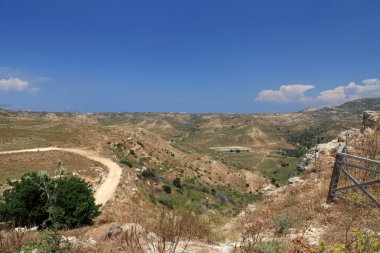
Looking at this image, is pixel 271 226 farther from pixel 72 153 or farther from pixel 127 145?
pixel 127 145

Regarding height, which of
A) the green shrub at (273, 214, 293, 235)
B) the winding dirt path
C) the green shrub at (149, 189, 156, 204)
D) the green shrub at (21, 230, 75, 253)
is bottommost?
the green shrub at (149, 189, 156, 204)

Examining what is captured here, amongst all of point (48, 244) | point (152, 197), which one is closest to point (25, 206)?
point (48, 244)

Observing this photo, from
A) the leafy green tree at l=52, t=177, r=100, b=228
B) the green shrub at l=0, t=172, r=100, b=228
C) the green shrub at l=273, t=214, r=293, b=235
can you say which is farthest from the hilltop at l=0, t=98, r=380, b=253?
the green shrub at l=273, t=214, r=293, b=235

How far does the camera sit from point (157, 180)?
36688 mm

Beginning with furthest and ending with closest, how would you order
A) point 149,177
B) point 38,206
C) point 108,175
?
1. point 149,177
2. point 108,175
3. point 38,206

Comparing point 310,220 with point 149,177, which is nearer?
point 310,220

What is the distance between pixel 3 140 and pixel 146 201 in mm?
20414

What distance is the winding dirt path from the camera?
23.7 meters

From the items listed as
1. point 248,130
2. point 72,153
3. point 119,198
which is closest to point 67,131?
Result: point 72,153

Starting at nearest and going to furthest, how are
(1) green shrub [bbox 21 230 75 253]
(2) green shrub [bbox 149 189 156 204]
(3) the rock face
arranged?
(1) green shrub [bbox 21 230 75 253] < (3) the rock face < (2) green shrub [bbox 149 189 156 204]

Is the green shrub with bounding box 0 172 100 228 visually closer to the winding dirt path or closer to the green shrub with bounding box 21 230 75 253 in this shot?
the winding dirt path

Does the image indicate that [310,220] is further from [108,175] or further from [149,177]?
[149,177]

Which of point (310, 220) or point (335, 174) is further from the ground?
point (335, 174)

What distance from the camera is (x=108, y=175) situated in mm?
29109
